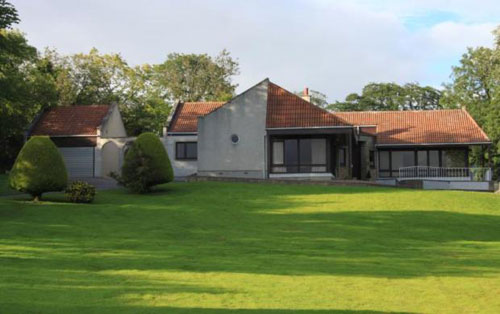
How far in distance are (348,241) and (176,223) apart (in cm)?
649

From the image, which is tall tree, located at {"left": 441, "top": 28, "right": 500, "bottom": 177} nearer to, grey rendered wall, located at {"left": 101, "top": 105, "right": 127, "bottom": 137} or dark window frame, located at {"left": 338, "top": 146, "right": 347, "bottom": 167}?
dark window frame, located at {"left": 338, "top": 146, "right": 347, "bottom": 167}

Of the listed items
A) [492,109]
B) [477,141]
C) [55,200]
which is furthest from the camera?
[492,109]

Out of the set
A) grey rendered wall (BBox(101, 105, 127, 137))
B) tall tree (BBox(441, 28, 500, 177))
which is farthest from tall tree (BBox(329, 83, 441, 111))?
grey rendered wall (BBox(101, 105, 127, 137))

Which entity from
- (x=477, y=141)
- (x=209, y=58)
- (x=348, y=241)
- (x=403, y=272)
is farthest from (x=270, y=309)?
(x=209, y=58)

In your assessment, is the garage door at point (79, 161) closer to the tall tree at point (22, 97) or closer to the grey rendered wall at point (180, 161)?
the tall tree at point (22, 97)

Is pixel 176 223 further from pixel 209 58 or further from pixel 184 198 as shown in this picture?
pixel 209 58

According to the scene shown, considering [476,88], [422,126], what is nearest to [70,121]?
[422,126]

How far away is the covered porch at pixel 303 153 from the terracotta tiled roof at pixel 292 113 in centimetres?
52

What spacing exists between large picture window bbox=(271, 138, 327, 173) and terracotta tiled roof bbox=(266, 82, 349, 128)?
4.22ft

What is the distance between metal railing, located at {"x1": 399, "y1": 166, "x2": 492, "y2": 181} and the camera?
40.6 m

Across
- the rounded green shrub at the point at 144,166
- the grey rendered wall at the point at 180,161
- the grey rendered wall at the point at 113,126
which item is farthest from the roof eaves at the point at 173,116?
the rounded green shrub at the point at 144,166

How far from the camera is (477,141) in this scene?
134 feet

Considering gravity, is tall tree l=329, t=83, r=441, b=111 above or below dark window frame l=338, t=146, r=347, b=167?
above

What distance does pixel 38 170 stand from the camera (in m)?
24.6
